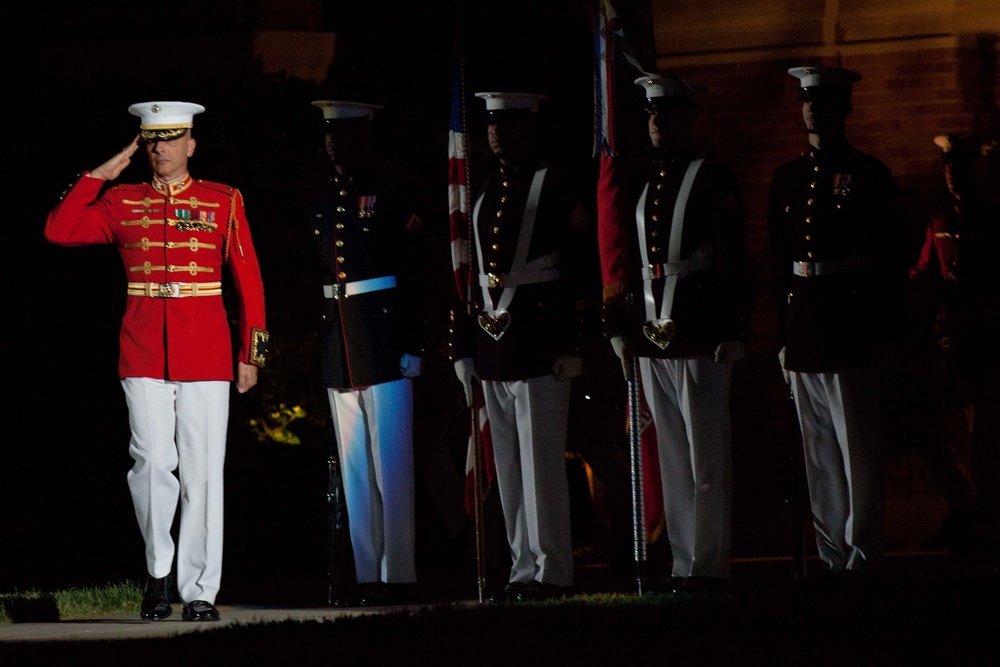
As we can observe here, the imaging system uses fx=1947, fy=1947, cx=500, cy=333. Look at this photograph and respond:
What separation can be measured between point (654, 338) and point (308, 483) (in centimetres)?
388

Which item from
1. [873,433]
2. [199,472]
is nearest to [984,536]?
[873,433]

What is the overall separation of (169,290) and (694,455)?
245 cm

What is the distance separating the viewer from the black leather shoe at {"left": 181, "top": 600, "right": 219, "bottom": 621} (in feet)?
27.7

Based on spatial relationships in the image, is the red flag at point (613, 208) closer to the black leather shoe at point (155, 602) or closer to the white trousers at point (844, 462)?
the white trousers at point (844, 462)

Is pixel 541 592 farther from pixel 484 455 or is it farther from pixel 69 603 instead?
pixel 69 603

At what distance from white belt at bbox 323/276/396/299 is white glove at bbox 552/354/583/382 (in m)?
0.97

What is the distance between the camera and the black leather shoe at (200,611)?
8.44 metres

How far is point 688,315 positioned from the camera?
8.60m

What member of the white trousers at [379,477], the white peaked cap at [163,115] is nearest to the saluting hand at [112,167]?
the white peaked cap at [163,115]

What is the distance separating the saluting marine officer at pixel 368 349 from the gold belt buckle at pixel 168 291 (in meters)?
0.79

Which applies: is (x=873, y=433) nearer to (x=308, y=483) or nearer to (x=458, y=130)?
(x=458, y=130)

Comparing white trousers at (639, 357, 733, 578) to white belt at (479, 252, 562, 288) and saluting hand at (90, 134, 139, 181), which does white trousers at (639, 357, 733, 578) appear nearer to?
white belt at (479, 252, 562, 288)

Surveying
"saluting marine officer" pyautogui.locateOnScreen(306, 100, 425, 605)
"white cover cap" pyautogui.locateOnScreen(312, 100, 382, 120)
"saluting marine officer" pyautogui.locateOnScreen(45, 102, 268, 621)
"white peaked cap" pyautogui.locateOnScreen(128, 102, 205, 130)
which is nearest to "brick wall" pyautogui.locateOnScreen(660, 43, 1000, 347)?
"saluting marine officer" pyautogui.locateOnScreen(306, 100, 425, 605)

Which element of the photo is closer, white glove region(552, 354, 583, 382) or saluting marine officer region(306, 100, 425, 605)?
white glove region(552, 354, 583, 382)
